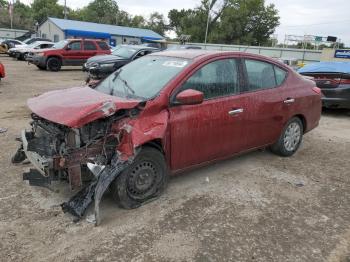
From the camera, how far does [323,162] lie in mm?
5984

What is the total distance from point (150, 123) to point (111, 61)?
1204 centimetres

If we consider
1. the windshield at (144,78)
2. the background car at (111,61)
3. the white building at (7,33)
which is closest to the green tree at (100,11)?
the white building at (7,33)

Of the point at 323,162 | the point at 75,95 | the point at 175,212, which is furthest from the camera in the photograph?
the point at 323,162

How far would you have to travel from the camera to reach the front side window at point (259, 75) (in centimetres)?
512

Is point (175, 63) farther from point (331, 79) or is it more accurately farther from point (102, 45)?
point (102, 45)

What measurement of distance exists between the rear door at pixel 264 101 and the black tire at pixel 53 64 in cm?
1630

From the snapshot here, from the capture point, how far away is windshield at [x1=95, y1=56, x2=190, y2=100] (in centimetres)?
433

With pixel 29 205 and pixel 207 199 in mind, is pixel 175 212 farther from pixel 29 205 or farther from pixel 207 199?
pixel 29 205

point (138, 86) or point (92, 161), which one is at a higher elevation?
point (138, 86)

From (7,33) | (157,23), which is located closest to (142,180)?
(7,33)

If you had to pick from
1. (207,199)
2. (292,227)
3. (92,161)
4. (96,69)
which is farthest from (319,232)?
(96,69)

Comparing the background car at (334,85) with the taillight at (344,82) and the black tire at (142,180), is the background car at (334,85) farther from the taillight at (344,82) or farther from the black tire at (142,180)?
the black tire at (142,180)

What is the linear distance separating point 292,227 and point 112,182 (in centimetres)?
193

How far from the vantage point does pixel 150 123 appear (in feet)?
13.1
